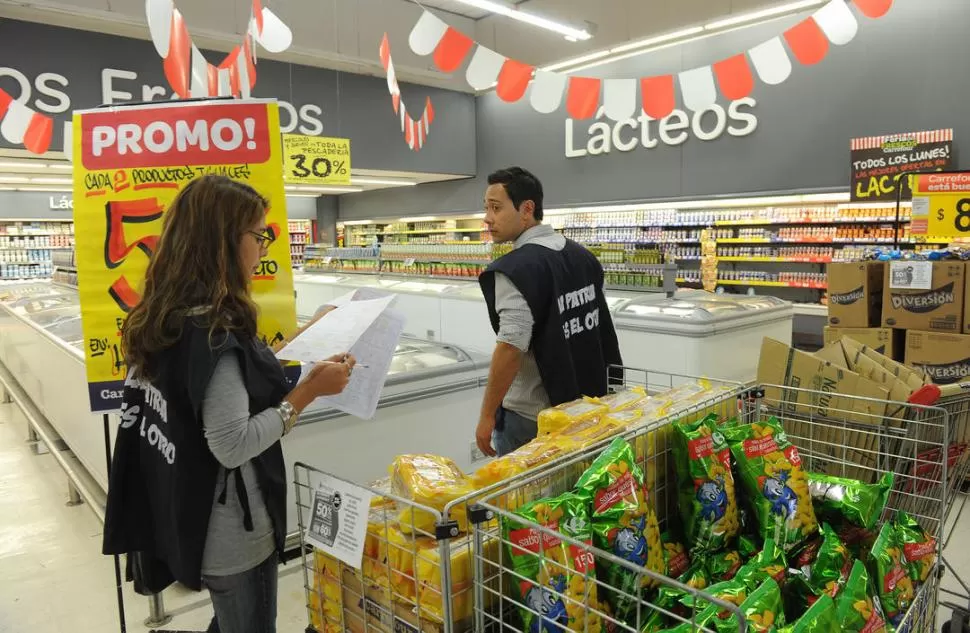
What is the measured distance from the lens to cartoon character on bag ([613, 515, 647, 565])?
1.05 m

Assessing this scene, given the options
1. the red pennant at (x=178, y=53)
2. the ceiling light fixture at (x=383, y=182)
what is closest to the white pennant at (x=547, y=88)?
the red pennant at (x=178, y=53)

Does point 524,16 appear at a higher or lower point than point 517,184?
higher

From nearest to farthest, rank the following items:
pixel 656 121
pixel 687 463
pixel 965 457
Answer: pixel 687 463, pixel 965 457, pixel 656 121

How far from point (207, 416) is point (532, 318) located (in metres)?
1.12

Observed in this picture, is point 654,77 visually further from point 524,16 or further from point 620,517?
point 620,517

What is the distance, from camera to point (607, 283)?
230 inches

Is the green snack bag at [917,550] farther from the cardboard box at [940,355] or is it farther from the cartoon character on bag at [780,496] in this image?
the cardboard box at [940,355]

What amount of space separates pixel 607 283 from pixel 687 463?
183 inches

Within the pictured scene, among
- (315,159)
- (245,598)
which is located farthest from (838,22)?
(315,159)

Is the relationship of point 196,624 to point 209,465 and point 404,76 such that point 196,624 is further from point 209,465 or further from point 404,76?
point 404,76

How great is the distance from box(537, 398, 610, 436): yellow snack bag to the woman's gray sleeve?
0.59m

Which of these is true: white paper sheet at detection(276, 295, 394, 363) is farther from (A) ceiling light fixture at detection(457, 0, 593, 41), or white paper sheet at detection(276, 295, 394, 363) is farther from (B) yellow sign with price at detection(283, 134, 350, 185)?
(B) yellow sign with price at detection(283, 134, 350, 185)

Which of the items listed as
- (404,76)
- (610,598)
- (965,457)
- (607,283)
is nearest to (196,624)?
(610,598)

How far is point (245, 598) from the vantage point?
1526 millimetres
